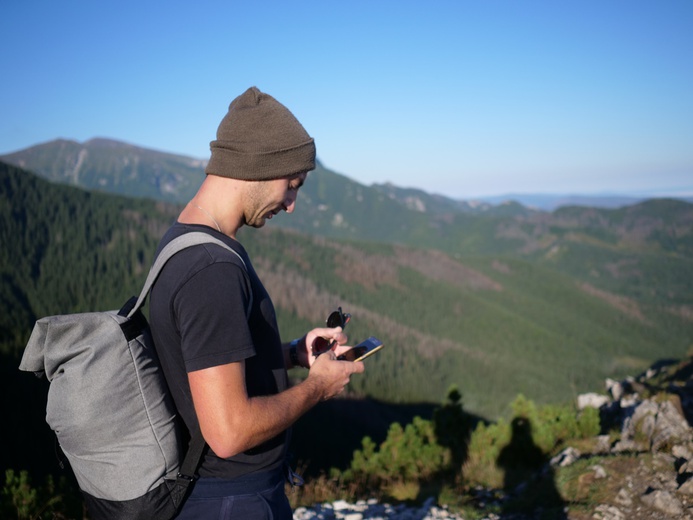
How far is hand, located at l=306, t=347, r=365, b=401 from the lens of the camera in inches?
99.9

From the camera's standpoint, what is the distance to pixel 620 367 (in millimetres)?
135875

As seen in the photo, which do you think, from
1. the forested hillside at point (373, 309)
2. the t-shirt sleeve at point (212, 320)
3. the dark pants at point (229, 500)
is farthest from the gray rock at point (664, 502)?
the forested hillside at point (373, 309)

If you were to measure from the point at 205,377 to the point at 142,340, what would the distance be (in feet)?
1.43

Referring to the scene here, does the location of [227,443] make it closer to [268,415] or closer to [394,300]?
[268,415]

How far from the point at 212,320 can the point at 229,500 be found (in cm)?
97

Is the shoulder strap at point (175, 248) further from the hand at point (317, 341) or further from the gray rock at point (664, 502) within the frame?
the gray rock at point (664, 502)

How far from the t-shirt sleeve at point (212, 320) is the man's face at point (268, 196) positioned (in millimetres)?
517

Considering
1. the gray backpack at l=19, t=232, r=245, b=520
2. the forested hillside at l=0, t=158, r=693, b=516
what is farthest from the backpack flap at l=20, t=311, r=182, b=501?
the forested hillside at l=0, t=158, r=693, b=516

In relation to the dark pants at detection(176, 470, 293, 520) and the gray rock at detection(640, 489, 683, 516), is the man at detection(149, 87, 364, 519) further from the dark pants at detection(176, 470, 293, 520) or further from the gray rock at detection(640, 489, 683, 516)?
the gray rock at detection(640, 489, 683, 516)

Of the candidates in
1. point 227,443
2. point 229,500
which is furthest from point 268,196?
point 229,500

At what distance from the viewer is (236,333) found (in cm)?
215

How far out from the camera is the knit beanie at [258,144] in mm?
2461

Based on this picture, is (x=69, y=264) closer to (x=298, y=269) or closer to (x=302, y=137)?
(x=298, y=269)

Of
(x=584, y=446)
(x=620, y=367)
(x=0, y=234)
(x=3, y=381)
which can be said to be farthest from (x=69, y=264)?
(x=620, y=367)
